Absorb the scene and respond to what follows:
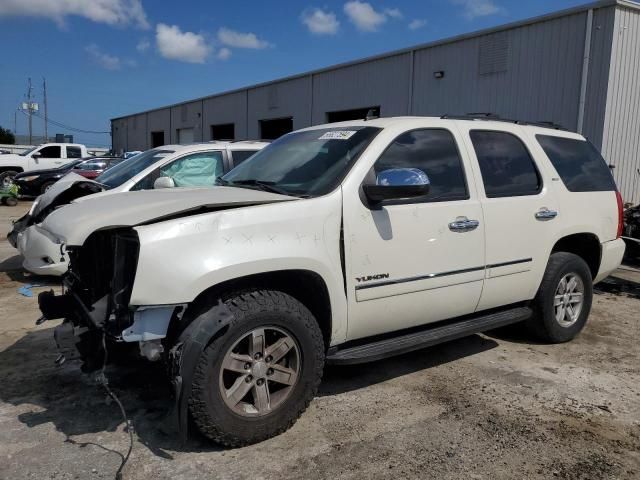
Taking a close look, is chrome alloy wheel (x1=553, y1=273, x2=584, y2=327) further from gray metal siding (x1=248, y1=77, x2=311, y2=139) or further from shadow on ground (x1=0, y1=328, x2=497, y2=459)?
gray metal siding (x1=248, y1=77, x2=311, y2=139)

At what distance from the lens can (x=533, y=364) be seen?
452 cm

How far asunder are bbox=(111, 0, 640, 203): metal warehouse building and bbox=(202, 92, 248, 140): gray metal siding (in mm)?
5153

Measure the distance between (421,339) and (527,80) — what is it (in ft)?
34.3

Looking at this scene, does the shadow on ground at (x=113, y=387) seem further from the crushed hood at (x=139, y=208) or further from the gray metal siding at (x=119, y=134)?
the gray metal siding at (x=119, y=134)

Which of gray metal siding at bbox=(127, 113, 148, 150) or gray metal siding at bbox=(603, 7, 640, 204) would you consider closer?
gray metal siding at bbox=(603, 7, 640, 204)

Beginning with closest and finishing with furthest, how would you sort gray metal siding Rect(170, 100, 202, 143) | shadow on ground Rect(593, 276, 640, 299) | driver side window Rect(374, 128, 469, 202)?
1. driver side window Rect(374, 128, 469, 202)
2. shadow on ground Rect(593, 276, 640, 299)
3. gray metal siding Rect(170, 100, 202, 143)

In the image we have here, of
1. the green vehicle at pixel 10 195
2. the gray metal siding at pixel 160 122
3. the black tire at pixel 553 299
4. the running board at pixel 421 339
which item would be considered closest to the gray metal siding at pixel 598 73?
the black tire at pixel 553 299

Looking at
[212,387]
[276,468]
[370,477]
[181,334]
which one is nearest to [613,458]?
[370,477]

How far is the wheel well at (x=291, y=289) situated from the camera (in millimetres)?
3000

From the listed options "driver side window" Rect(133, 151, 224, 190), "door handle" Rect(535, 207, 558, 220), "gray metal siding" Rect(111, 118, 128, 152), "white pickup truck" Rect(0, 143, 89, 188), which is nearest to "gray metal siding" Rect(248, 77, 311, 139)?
"white pickup truck" Rect(0, 143, 89, 188)

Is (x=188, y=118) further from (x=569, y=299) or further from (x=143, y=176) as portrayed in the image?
(x=569, y=299)

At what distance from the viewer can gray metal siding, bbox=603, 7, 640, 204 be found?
35.3 feet

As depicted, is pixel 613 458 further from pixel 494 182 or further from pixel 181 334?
pixel 181 334

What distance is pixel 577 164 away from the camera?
500cm
